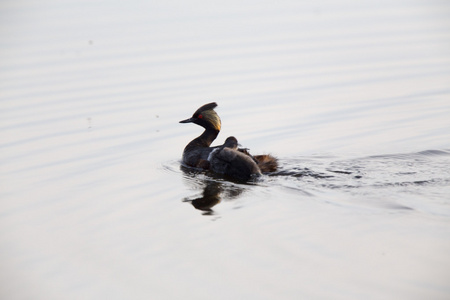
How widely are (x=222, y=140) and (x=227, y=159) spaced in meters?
2.03

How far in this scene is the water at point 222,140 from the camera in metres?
6.13

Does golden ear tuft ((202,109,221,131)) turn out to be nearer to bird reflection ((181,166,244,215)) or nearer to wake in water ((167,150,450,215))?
wake in water ((167,150,450,215))

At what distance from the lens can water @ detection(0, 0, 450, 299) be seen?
613 cm

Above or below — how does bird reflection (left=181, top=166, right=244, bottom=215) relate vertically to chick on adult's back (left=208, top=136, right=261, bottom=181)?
below

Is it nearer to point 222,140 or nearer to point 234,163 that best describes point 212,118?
point 222,140

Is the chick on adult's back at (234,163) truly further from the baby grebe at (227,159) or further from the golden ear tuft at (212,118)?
the golden ear tuft at (212,118)

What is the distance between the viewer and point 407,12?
1878 cm

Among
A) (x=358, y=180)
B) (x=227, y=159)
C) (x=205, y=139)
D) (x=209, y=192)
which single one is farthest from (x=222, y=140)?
(x=358, y=180)

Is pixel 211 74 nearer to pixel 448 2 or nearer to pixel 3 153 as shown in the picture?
pixel 3 153

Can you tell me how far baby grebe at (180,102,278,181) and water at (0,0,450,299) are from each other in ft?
0.83

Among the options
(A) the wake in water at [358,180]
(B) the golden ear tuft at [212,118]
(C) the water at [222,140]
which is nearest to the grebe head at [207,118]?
(B) the golden ear tuft at [212,118]

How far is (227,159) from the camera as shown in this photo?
905cm

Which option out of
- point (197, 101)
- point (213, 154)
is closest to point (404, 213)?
point (213, 154)

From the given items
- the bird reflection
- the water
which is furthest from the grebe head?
the bird reflection
